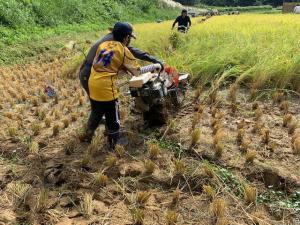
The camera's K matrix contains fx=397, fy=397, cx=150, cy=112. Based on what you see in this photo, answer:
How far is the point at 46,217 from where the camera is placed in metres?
3.11

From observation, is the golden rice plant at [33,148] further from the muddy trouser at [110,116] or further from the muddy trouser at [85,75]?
the muddy trouser at [85,75]

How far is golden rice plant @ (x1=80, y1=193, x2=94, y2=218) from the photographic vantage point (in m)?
3.12

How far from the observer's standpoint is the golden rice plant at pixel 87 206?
3.12m

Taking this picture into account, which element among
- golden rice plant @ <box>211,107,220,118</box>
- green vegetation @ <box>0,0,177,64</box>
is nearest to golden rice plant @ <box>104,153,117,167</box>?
golden rice plant @ <box>211,107,220,118</box>

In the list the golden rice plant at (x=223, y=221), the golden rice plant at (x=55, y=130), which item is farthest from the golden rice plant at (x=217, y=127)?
the golden rice plant at (x=55, y=130)

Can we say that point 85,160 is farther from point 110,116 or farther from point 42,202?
point 42,202

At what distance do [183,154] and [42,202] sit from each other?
148cm

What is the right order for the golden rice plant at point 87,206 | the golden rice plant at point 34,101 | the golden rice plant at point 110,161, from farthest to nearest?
the golden rice plant at point 34,101
the golden rice plant at point 110,161
the golden rice plant at point 87,206

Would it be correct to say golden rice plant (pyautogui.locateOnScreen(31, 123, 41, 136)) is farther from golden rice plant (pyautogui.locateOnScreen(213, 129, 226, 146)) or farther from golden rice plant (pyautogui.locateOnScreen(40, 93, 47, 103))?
golden rice plant (pyautogui.locateOnScreen(213, 129, 226, 146))

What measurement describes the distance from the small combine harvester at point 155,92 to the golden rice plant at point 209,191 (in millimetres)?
1360

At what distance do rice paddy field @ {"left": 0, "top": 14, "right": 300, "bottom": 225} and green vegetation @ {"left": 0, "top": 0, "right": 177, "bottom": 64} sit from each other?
15.6ft

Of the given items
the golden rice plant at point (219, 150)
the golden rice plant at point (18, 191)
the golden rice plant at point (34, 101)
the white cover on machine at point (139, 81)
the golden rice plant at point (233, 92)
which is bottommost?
the golden rice plant at point (34, 101)

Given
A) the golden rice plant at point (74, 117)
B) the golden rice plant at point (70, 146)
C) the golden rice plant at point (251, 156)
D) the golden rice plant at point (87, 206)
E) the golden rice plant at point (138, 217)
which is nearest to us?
the golden rice plant at point (138, 217)

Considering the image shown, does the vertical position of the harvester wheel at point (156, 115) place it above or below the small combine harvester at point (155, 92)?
below
